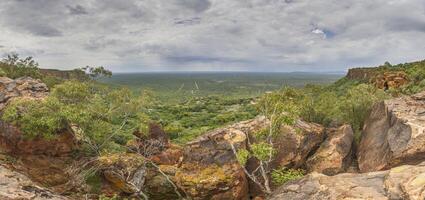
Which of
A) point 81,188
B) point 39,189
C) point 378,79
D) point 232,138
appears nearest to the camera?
point 39,189

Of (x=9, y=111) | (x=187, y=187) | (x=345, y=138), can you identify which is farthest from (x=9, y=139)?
(x=345, y=138)

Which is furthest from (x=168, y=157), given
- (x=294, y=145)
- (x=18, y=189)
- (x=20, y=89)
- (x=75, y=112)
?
(x=20, y=89)

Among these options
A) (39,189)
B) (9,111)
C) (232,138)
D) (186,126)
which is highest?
(9,111)

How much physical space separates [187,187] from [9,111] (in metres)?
18.4

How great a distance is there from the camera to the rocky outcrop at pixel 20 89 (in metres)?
42.7

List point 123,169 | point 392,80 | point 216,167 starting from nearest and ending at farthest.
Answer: point 216,167 < point 123,169 < point 392,80

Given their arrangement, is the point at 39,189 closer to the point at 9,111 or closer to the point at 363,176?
the point at 9,111

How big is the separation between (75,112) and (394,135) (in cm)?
2746

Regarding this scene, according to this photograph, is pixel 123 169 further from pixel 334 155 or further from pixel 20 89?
pixel 20 89

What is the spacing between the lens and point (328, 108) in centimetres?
4678

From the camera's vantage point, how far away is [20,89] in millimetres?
44938

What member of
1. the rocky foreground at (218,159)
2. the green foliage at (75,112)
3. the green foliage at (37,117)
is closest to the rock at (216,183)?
the rocky foreground at (218,159)

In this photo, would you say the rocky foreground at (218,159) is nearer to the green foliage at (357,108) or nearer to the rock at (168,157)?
the rock at (168,157)

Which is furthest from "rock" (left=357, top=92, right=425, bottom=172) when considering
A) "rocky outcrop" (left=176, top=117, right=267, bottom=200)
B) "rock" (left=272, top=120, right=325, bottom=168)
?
"rocky outcrop" (left=176, top=117, right=267, bottom=200)
